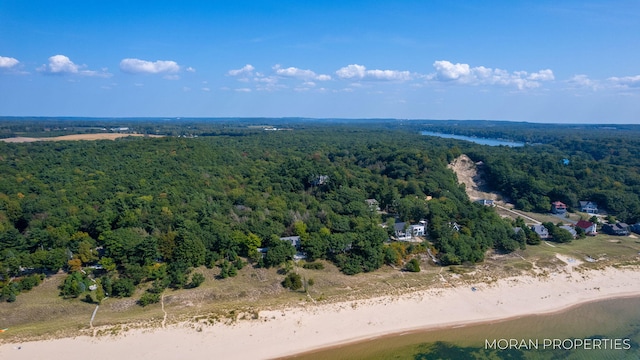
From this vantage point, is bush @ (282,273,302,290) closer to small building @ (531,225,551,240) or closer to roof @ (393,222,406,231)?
roof @ (393,222,406,231)

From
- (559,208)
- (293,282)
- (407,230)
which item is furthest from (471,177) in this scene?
(293,282)

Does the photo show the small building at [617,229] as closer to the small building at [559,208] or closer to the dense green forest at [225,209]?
the dense green forest at [225,209]

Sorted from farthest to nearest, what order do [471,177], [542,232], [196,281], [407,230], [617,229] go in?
[471,177], [617,229], [542,232], [407,230], [196,281]

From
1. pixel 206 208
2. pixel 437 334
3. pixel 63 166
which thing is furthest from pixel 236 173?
pixel 437 334

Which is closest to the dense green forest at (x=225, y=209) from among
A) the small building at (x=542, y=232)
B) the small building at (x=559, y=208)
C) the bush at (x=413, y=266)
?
the bush at (x=413, y=266)

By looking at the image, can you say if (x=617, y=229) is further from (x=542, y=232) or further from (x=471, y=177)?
(x=471, y=177)

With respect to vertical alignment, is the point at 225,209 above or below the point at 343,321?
above

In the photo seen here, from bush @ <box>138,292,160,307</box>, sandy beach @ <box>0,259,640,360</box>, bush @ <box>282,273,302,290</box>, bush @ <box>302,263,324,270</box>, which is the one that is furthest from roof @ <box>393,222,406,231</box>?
bush @ <box>138,292,160,307</box>
